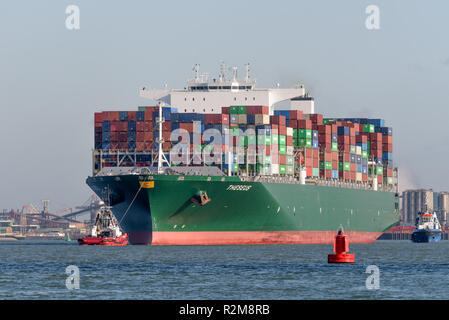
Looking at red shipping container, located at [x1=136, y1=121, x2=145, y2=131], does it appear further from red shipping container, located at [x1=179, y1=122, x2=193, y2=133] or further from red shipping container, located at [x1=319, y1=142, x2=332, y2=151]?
red shipping container, located at [x1=319, y1=142, x2=332, y2=151]

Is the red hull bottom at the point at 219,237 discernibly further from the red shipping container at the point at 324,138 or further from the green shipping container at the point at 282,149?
the red shipping container at the point at 324,138

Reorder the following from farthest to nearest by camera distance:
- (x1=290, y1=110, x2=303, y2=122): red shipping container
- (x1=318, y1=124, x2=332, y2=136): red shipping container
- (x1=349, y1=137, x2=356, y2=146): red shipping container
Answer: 1. (x1=349, y1=137, x2=356, y2=146): red shipping container
2. (x1=318, y1=124, x2=332, y2=136): red shipping container
3. (x1=290, y1=110, x2=303, y2=122): red shipping container

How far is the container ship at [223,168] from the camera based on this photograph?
3063 inches

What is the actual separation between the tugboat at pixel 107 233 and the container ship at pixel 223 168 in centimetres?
504

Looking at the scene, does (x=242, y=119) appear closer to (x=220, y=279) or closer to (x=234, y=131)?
(x=234, y=131)

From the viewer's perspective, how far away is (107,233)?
3654 inches

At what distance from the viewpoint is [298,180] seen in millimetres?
91062

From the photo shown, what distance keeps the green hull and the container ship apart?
98 millimetres

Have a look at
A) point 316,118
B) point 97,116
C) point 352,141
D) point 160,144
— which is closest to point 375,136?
point 352,141

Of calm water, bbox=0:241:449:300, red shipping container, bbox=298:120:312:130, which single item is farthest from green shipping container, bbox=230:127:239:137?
calm water, bbox=0:241:449:300

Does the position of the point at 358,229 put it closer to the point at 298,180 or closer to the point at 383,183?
the point at 383,183

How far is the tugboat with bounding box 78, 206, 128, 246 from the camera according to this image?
88188 millimetres

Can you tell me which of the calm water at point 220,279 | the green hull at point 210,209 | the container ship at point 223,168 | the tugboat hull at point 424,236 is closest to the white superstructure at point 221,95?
the container ship at point 223,168

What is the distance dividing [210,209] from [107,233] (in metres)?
17.6
